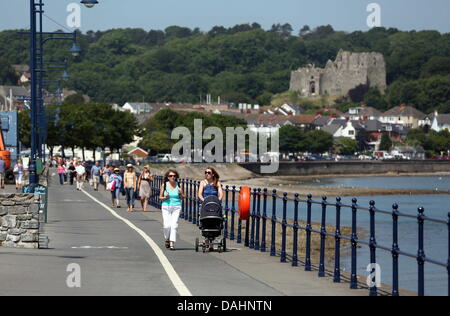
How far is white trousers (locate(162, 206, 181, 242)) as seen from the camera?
835 inches

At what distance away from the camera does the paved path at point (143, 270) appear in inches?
574

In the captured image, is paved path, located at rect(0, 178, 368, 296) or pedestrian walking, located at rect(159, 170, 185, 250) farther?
pedestrian walking, located at rect(159, 170, 185, 250)

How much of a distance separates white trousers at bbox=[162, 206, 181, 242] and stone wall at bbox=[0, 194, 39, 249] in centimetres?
248

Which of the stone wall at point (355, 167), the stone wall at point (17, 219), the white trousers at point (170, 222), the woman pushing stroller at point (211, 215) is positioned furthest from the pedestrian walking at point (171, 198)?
the stone wall at point (355, 167)

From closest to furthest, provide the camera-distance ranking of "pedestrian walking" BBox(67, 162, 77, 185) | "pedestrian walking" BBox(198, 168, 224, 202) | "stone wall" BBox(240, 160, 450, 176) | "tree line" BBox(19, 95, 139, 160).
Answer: "pedestrian walking" BBox(198, 168, 224, 202) → "pedestrian walking" BBox(67, 162, 77, 185) → "tree line" BBox(19, 95, 139, 160) → "stone wall" BBox(240, 160, 450, 176)

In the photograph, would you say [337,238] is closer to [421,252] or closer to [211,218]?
[421,252]

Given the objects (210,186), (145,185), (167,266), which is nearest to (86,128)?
(145,185)

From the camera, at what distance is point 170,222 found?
2142cm

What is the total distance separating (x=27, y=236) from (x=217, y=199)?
3.61 metres

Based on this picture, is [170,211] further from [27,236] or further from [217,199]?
[27,236]

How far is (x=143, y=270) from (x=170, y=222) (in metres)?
4.48

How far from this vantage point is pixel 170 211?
2172 centimetres

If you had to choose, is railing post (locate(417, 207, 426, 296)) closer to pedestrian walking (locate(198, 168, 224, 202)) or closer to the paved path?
the paved path

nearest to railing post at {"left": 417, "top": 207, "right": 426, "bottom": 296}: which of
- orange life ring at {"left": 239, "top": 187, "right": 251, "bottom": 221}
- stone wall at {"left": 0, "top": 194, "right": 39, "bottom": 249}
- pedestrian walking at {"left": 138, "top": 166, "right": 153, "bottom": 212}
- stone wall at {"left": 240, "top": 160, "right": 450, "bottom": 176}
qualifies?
orange life ring at {"left": 239, "top": 187, "right": 251, "bottom": 221}
